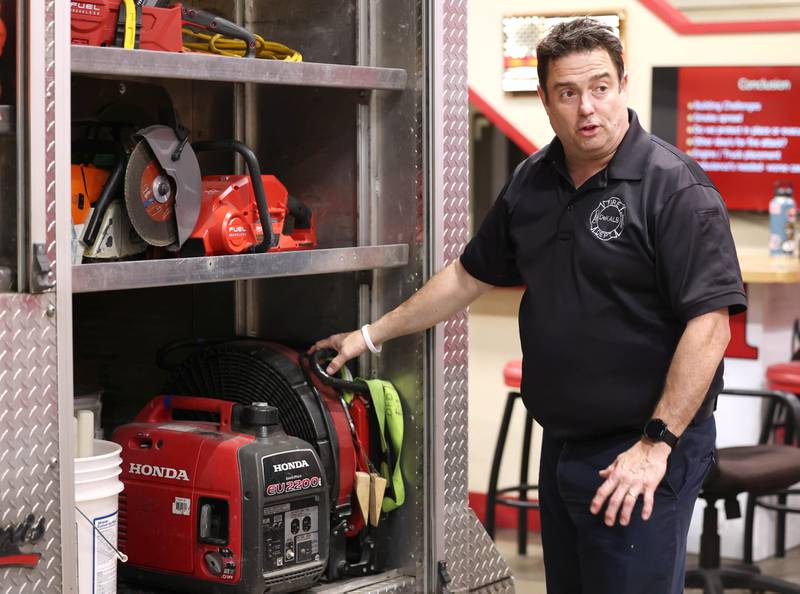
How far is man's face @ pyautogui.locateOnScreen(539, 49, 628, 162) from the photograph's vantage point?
2891 millimetres

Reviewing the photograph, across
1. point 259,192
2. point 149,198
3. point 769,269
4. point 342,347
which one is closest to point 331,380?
point 342,347

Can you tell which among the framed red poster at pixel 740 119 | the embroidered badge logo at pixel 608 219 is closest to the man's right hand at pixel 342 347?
the embroidered badge logo at pixel 608 219

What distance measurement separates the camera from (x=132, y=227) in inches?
115

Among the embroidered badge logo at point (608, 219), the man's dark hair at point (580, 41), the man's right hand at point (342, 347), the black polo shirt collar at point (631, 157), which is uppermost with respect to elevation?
the man's dark hair at point (580, 41)

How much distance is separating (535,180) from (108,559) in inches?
51.6

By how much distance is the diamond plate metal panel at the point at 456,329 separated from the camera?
11.3 feet

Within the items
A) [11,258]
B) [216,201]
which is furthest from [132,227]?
[11,258]

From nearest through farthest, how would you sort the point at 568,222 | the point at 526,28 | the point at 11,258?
1. the point at 11,258
2. the point at 568,222
3. the point at 526,28

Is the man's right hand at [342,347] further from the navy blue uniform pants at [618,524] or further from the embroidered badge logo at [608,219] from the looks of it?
the embroidered badge logo at [608,219]

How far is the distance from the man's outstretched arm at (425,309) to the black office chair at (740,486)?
1.62 m

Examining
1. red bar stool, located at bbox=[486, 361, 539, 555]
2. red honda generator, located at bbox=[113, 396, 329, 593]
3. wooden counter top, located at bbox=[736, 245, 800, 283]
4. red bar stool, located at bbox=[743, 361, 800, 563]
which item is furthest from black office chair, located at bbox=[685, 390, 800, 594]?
red honda generator, located at bbox=[113, 396, 329, 593]

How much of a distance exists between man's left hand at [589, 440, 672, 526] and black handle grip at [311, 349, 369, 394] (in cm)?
81

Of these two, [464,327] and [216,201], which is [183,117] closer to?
[216,201]

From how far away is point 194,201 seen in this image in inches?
118
